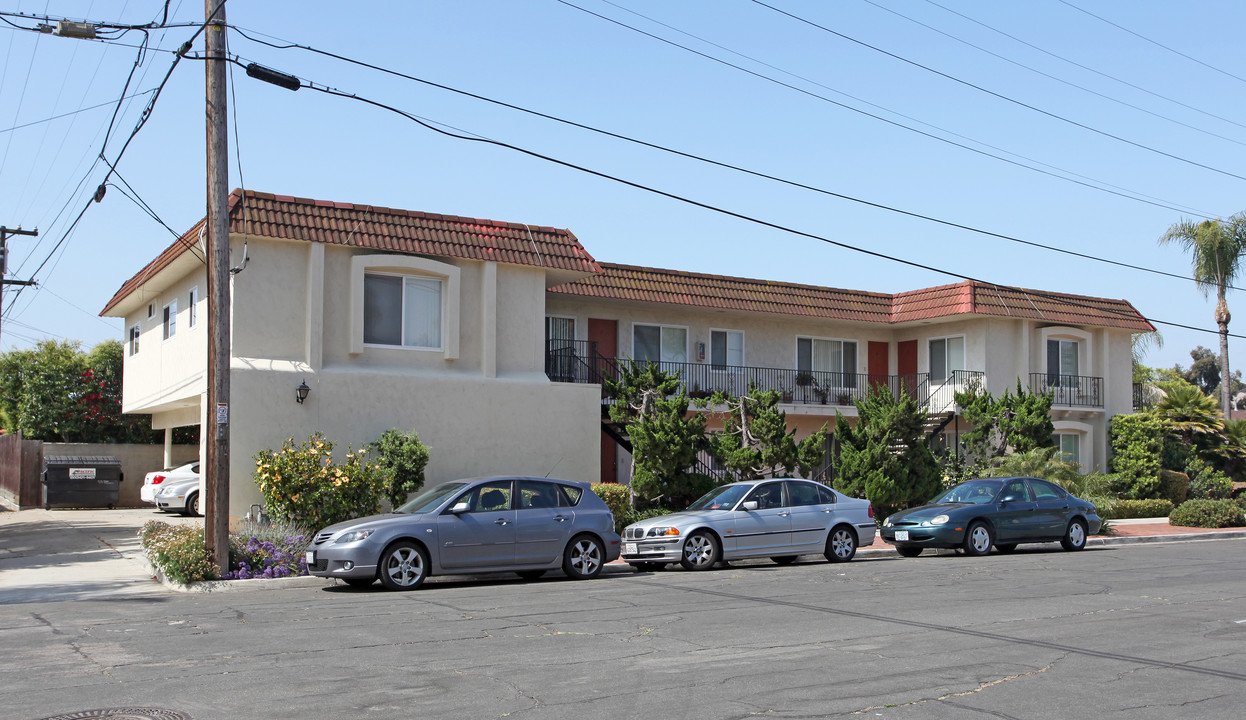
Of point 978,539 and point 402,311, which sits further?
point 402,311

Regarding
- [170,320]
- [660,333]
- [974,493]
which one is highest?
[660,333]

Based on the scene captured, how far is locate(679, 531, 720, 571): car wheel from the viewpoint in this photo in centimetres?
1636

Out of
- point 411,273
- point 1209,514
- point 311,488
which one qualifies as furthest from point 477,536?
point 1209,514

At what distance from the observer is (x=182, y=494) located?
81.2ft

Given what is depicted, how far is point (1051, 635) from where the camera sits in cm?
1002

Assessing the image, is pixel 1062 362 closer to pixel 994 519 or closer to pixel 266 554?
pixel 994 519

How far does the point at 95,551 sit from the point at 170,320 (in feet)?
23.0

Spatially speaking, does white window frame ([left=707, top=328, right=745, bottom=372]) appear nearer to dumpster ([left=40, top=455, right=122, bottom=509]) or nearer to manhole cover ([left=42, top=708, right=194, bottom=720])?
dumpster ([left=40, top=455, right=122, bottom=509])

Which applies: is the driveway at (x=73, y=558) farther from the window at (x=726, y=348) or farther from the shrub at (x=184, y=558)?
the window at (x=726, y=348)

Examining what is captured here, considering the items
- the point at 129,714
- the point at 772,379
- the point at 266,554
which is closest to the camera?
the point at 129,714

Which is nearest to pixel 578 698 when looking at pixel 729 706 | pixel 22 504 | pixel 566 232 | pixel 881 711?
pixel 729 706

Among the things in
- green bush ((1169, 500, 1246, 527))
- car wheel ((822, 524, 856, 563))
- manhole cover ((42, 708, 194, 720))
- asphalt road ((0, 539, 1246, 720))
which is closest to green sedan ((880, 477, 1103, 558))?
car wheel ((822, 524, 856, 563))

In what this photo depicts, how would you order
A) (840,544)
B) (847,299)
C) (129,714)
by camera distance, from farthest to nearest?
(847,299) < (840,544) < (129,714)

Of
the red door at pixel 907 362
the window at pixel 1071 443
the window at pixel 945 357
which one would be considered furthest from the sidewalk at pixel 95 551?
the red door at pixel 907 362
